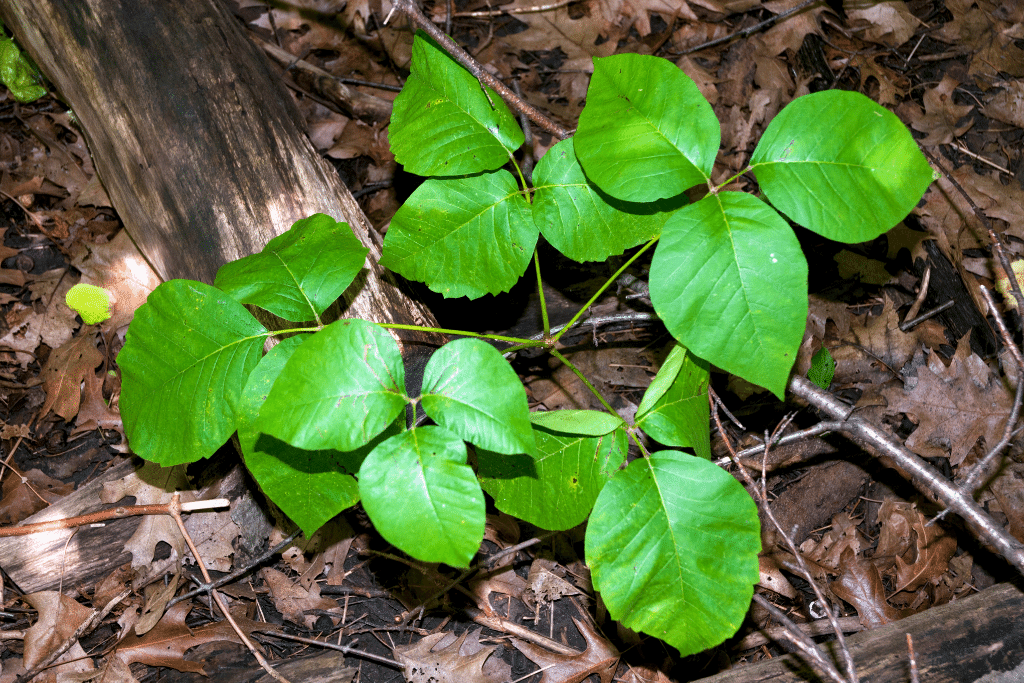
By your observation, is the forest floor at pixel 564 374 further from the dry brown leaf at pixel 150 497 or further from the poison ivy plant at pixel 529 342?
the poison ivy plant at pixel 529 342

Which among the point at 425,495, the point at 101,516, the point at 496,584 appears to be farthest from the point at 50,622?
the point at 425,495

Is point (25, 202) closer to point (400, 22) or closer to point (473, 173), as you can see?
point (400, 22)

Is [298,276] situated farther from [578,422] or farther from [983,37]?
[983,37]

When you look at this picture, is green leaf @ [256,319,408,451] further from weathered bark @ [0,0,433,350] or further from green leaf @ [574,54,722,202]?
green leaf @ [574,54,722,202]

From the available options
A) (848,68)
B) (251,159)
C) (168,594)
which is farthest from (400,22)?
(168,594)

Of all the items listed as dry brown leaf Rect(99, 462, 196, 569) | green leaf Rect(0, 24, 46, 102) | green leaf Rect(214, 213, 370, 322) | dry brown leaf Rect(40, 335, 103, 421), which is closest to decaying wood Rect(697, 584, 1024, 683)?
green leaf Rect(214, 213, 370, 322)

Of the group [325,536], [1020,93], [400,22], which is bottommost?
[325,536]
